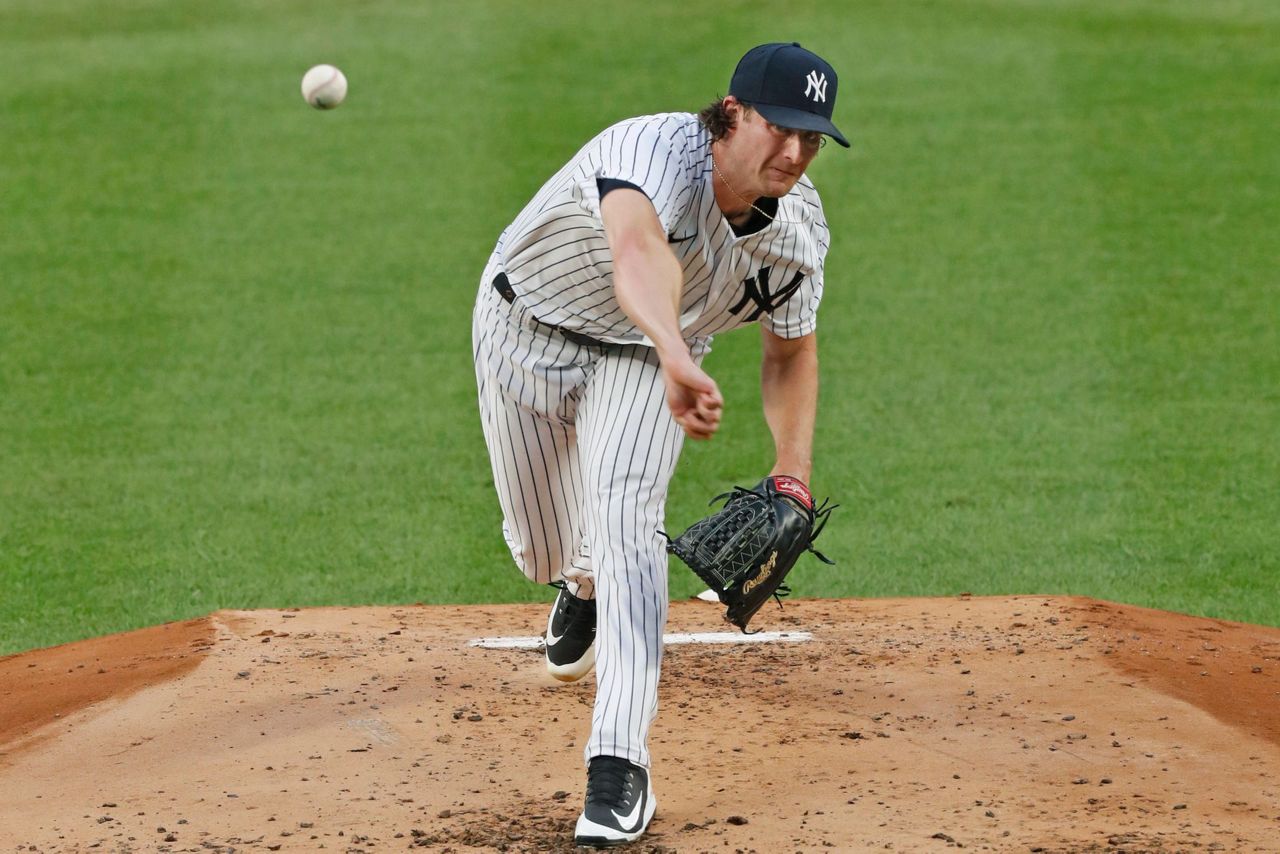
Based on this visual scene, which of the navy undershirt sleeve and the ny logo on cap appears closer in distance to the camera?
the navy undershirt sleeve

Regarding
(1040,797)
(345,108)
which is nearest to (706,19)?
(345,108)

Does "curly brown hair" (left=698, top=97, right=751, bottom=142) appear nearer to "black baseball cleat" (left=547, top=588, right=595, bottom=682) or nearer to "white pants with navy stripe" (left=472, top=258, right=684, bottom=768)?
"white pants with navy stripe" (left=472, top=258, right=684, bottom=768)

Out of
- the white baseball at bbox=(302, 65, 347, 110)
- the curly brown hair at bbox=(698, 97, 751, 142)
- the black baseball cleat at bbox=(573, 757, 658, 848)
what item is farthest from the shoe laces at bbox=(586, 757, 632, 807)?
the white baseball at bbox=(302, 65, 347, 110)

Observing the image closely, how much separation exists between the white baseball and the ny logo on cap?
782 centimetres

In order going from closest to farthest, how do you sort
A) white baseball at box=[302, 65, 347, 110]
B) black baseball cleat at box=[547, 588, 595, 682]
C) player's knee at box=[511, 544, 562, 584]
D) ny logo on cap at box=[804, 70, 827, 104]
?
ny logo on cap at box=[804, 70, 827, 104], player's knee at box=[511, 544, 562, 584], black baseball cleat at box=[547, 588, 595, 682], white baseball at box=[302, 65, 347, 110]

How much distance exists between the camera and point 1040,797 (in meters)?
4.12

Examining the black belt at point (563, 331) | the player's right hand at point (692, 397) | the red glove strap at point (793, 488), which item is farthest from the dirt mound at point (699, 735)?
the black belt at point (563, 331)

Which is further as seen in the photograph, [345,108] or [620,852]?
[345,108]

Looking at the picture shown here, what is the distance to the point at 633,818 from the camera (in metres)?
3.84

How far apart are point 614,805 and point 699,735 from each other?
91 cm

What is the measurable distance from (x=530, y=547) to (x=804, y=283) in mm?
1100

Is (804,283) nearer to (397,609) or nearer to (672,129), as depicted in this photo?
(672,129)

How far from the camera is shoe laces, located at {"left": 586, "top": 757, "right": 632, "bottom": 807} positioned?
12.6 ft

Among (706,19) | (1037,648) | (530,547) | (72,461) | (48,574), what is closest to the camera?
(530,547)
